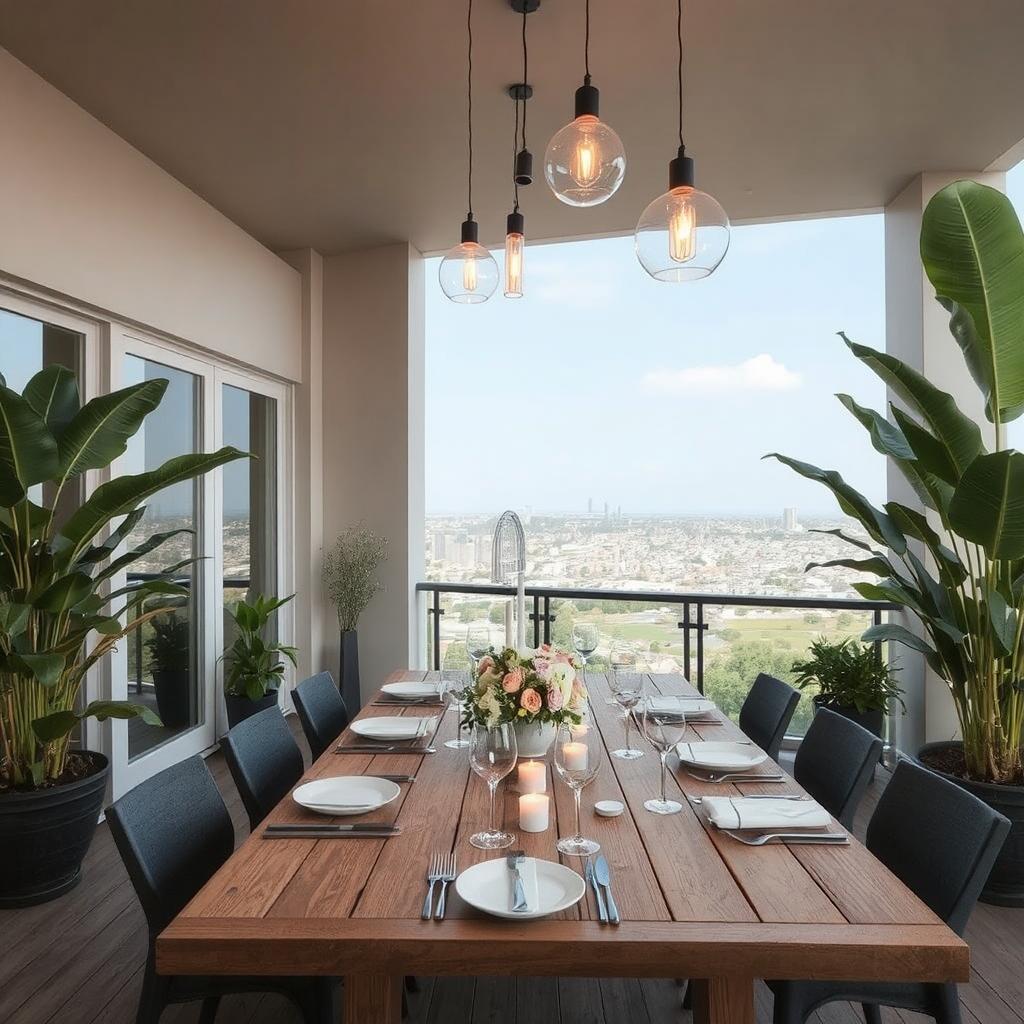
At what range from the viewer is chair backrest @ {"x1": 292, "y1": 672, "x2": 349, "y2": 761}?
100 inches

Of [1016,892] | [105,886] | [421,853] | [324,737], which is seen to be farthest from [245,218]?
[1016,892]

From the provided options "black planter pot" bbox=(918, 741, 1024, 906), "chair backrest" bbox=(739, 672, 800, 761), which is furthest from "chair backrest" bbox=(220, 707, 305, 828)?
"black planter pot" bbox=(918, 741, 1024, 906)

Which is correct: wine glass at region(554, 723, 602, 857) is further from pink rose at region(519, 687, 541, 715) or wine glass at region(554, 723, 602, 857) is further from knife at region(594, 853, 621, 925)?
pink rose at region(519, 687, 541, 715)

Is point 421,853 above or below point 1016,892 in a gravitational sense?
above

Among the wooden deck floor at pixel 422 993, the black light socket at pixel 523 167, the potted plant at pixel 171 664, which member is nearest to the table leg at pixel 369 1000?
the wooden deck floor at pixel 422 993

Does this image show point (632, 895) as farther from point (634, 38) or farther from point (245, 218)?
point (245, 218)

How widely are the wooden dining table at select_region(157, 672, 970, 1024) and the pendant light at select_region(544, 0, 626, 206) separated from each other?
5.39 feet

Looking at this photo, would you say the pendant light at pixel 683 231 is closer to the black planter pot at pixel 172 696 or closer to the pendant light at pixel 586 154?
the pendant light at pixel 586 154

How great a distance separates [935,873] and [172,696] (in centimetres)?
359

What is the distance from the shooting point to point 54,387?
266 cm

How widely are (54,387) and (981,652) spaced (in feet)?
11.4

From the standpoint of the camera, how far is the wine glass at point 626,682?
208 cm

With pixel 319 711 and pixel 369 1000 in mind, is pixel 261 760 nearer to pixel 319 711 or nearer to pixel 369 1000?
pixel 319 711

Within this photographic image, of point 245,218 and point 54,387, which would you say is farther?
point 245,218
